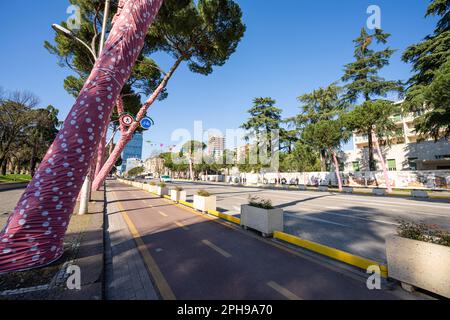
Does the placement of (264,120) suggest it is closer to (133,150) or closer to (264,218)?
(264,218)

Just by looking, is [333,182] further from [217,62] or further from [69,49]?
[69,49]

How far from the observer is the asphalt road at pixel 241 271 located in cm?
346

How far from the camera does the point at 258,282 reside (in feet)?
12.5

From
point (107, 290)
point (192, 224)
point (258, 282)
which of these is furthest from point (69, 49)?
point (258, 282)

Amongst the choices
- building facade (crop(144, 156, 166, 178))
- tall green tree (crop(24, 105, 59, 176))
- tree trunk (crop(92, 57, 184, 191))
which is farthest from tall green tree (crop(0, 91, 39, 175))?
building facade (crop(144, 156, 166, 178))

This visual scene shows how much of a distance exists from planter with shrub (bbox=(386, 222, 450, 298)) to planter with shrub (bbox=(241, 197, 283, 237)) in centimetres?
Result: 314

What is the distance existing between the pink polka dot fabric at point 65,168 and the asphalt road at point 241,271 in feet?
6.92

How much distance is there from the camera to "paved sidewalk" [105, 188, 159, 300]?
3.50m

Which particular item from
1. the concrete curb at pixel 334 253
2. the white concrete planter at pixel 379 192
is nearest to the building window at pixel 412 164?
the white concrete planter at pixel 379 192

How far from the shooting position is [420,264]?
3412mm

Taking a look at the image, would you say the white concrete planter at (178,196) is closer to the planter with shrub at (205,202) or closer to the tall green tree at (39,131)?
the planter with shrub at (205,202)

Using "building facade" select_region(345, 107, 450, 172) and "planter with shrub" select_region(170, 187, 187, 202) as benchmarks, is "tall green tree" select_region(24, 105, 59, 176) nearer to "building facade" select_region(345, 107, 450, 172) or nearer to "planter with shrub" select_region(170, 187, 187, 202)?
"planter with shrub" select_region(170, 187, 187, 202)

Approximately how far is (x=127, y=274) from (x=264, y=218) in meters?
4.01
